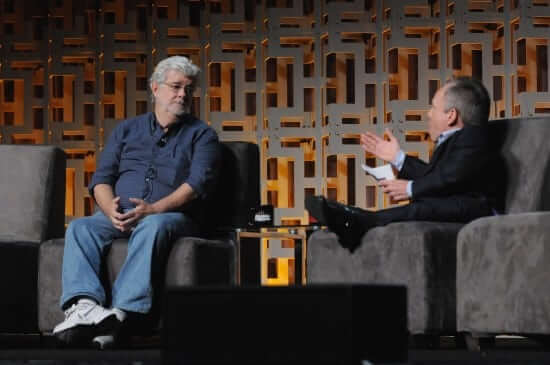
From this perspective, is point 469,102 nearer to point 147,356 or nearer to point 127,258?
point 127,258

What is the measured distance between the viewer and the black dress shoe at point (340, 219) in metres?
3.21

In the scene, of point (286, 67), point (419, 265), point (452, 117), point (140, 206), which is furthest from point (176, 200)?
point (286, 67)

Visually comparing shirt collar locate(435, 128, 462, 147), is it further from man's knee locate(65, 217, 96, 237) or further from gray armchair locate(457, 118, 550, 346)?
man's knee locate(65, 217, 96, 237)

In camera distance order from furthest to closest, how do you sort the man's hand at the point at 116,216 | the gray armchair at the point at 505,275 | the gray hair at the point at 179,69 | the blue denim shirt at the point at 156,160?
the gray hair at the point at 179,69, the blue denim shirt at the point at 156,160, the man's hand at the point at 116,216, the gray armchair at the point at 505,275

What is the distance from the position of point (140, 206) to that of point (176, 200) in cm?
13

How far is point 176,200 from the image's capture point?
3.48m

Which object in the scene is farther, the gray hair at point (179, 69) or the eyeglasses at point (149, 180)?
the gray hair at point (179, 69)

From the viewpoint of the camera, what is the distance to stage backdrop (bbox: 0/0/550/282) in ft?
19.1

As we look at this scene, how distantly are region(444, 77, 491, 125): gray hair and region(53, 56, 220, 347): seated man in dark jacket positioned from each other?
0.85 meters

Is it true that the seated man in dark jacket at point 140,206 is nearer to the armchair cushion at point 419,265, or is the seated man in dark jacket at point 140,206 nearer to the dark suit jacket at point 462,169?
the armchair cushion at point 419,265

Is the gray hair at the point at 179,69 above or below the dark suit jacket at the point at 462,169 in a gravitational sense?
above

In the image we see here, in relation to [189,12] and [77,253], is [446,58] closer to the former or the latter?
[189,12]

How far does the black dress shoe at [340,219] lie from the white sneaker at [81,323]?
718 mm

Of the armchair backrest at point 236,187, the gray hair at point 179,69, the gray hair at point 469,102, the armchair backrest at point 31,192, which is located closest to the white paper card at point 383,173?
the gray hair at point 469,102
